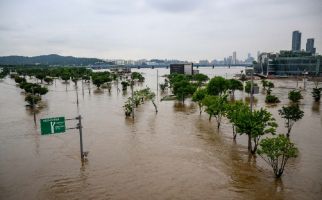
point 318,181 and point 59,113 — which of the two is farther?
point 59,113

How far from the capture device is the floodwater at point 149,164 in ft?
71.3

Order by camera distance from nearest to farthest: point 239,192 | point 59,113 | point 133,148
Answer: point 239,192
point 133,148
point 59,113

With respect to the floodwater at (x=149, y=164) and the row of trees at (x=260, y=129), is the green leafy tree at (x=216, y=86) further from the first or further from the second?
the floodwater at (x=149, y=164)

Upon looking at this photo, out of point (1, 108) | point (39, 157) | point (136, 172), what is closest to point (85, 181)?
point (136, 172)

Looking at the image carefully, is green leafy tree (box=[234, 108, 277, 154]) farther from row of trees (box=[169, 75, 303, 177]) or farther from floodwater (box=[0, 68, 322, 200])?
floodwater (box=[0, 68, 322, 200])

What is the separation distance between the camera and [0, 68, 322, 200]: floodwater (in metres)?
21.7

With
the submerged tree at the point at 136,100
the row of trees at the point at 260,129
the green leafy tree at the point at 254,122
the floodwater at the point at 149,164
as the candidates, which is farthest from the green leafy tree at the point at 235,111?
the submerged tree at the point at 136,100

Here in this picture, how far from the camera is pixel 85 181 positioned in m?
23.5

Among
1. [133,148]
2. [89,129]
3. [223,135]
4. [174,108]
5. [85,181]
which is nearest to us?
[85,181]

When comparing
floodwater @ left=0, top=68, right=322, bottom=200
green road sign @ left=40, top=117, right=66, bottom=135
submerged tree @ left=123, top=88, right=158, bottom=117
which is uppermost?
green road sign @ left=40, top=117, right=66, bottom=135

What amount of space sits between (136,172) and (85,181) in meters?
4.36

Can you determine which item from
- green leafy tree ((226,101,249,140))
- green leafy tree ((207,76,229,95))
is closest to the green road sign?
green leafy tree ((226,101,249,140))

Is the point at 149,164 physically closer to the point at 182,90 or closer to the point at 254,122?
the point at 254,122

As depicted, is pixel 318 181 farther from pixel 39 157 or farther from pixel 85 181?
pixel 39 157
